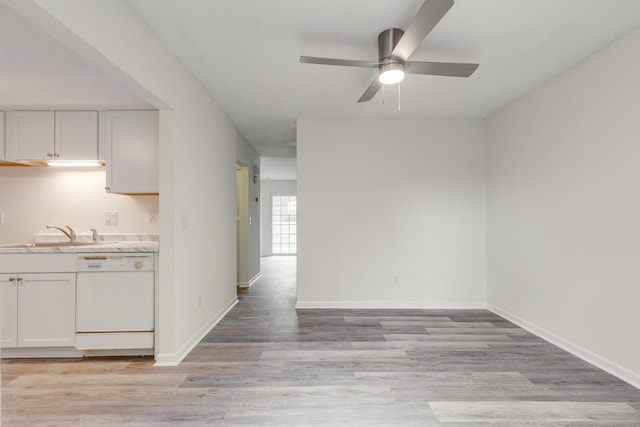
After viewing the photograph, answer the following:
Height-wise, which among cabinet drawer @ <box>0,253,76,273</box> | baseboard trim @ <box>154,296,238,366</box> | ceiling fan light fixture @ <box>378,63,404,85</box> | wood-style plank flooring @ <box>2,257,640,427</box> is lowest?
wood-style plank flooring @ <box>2,257,640,427</box>

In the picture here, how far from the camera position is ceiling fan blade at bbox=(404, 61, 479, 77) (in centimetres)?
204

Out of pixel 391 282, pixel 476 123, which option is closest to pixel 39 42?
pixel 391 282

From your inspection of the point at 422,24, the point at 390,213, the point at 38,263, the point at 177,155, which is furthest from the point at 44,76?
the point at 390,213

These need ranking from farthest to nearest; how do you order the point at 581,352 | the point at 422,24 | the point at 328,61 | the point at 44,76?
the point at 581,352 → the point at 44,76 → the point at 328,61 → the point at 422,24

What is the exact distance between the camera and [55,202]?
318 cm

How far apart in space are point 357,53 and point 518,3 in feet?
3.44

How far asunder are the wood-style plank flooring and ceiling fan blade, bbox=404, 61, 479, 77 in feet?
6.95

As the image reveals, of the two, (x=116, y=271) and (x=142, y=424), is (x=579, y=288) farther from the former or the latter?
(x=116, y=271)

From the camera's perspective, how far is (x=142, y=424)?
1725 mm

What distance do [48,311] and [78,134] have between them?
1.55 m

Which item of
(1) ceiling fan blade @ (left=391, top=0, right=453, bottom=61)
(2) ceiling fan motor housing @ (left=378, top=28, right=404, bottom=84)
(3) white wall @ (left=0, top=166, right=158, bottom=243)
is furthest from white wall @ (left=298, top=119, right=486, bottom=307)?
(3) white wall @ (left=0, top=166, right=158, bottom=243)

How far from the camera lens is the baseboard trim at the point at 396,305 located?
3.88 m

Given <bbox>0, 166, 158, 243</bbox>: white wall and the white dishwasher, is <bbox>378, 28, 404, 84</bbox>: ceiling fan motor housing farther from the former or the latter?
<bbox>0, 166, 158, 243</bbox>: white wall

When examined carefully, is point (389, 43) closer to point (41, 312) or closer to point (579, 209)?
point (579, 209)
